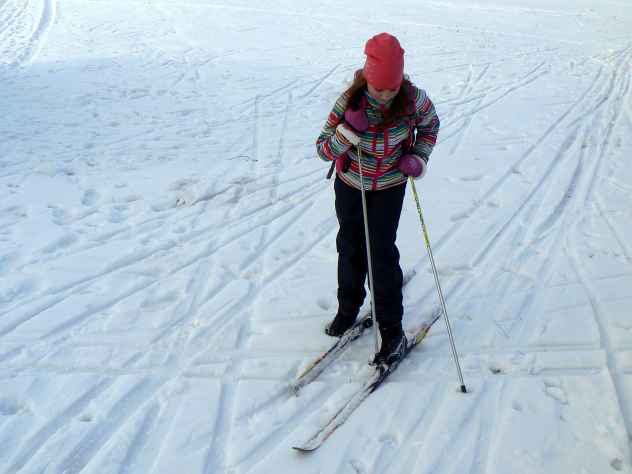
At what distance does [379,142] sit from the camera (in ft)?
11.4

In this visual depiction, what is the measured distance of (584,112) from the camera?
30.6 feet

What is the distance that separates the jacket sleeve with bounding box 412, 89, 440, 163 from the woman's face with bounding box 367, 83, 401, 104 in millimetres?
231

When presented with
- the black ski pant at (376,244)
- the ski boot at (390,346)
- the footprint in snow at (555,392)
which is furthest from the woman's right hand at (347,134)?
Answer: the footprint in snow at (555,392)

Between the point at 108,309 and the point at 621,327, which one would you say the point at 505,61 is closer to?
the point at 621,327

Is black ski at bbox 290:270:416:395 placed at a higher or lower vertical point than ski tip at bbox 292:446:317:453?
lower

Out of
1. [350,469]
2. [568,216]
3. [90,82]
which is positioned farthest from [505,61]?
[350,469]

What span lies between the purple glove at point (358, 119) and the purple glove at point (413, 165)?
36 cm

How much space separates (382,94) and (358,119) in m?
0.19

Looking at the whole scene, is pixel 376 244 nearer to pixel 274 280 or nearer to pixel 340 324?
pixel 340 324

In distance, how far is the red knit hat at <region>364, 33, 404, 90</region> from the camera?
122 inches

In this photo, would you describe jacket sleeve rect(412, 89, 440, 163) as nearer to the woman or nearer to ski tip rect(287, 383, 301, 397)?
the woman

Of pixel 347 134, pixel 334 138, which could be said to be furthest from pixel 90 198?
pixel 347 134

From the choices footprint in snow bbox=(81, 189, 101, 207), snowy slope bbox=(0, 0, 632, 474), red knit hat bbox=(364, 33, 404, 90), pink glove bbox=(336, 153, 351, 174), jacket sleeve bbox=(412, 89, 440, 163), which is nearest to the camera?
red knit hat bbox=(364, 33, 404, 90)

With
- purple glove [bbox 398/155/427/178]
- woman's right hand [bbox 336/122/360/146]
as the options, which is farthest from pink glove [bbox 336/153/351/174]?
purple glove [bbox 398/155/427/178]
